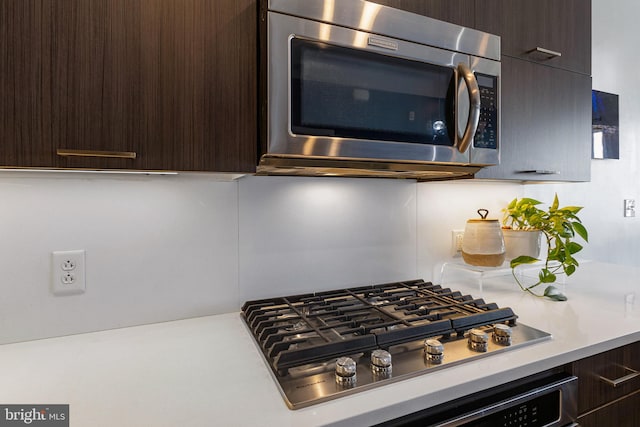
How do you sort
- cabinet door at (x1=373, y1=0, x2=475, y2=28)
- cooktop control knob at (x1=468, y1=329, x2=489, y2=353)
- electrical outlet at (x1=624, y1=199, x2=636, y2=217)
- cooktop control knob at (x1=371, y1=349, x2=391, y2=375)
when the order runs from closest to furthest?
cooktop control knob at (x1=371, y1=349, x2=391, y2=375)
cooktop control knob at (x1=468, y1=329, x2=489, y2=353)
cabinet door at (x1=373, y1=0, x2=475, y2=28)
electrical outlet at (x1=624, y1=199, x2=636, y2=217)

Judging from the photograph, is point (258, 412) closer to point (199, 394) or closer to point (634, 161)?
point (199, 394)

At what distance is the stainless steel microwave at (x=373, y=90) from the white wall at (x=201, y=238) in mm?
275

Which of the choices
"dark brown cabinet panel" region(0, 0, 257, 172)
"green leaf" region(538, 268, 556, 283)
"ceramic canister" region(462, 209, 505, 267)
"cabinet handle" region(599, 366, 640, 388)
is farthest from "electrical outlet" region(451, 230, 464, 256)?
"dark brown cabinet panel" region(0, 0, 257, 172)

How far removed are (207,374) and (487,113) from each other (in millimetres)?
1058

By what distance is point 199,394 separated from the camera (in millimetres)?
653

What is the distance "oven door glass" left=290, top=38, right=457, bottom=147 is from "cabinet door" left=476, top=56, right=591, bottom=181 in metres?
0.32

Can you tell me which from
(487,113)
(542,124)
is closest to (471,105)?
(487,113)

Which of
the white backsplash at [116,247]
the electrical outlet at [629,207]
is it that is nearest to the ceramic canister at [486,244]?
the white backsplash at [116,247]

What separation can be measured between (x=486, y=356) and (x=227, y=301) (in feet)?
2.47

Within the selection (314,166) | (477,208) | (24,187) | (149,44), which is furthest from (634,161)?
(24,187)

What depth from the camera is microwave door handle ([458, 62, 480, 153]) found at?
982 mm

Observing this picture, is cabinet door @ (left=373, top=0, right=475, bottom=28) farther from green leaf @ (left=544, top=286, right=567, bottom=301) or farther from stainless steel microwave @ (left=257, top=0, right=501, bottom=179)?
green leaf @ (left=544, top=286, right=567, bottom=301)

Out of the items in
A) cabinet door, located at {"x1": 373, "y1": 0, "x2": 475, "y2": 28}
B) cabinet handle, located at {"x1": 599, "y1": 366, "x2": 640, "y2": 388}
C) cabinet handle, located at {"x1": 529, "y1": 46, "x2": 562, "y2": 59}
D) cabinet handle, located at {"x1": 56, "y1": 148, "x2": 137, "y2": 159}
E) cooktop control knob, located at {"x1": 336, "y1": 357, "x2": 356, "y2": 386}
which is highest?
cabinet door, located at {"x1": 373, "y1": 0, "x2": 475, "y2": 28}

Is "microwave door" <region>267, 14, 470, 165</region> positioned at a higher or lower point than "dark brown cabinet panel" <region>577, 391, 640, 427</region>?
higher
